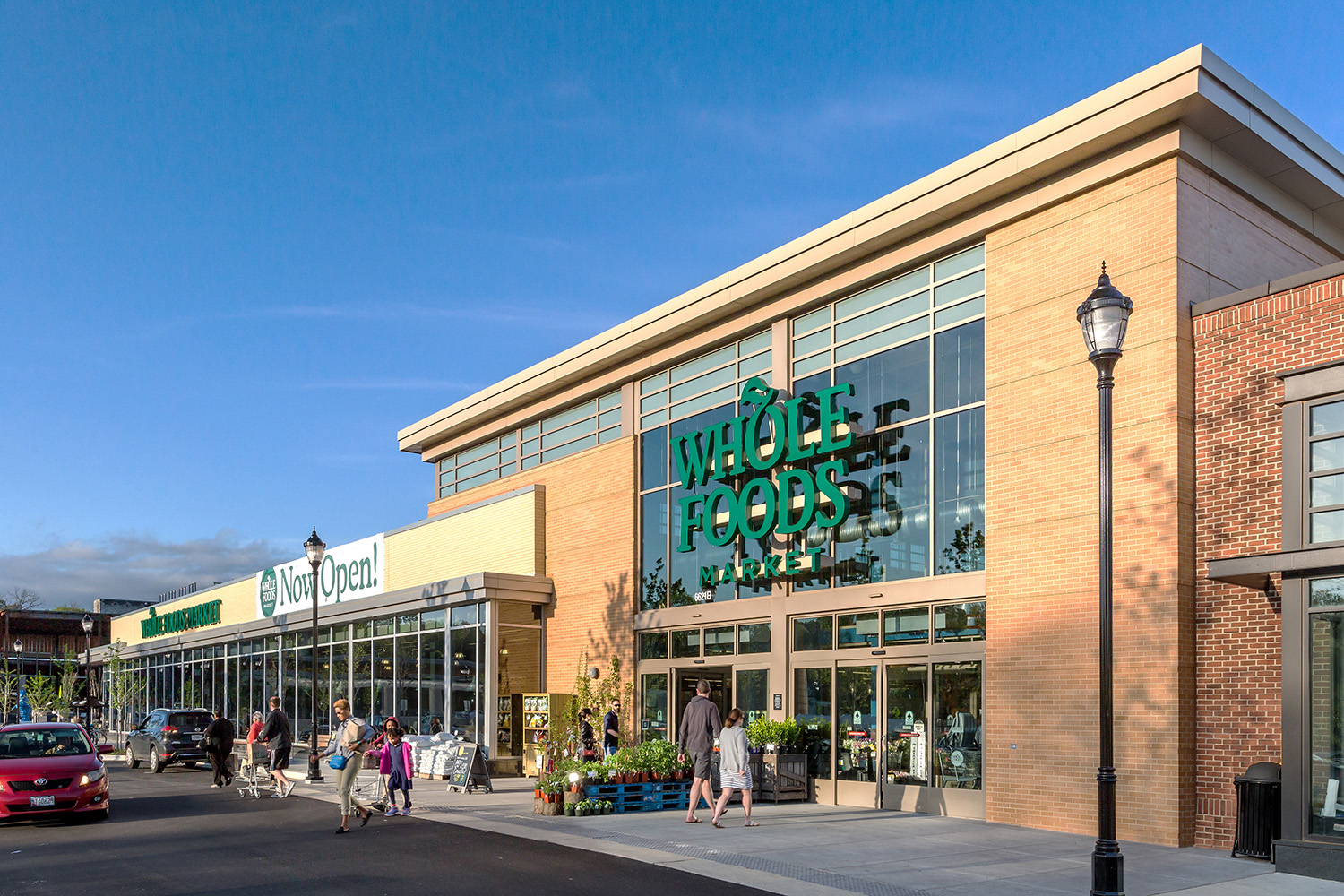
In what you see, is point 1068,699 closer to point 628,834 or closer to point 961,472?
point 961,472

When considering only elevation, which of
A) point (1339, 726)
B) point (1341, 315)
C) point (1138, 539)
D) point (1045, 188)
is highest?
point (1045, 188)

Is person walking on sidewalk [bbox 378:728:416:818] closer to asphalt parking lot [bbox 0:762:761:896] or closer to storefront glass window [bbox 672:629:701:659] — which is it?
asphalt parking lot [bbox 0:762:761:896]

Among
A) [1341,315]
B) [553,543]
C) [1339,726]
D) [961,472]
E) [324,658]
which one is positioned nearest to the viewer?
[1339,726]

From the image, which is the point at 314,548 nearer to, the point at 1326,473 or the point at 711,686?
the point at 711,686

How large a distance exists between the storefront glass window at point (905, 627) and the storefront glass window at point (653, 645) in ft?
21.0

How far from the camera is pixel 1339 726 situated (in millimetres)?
12633

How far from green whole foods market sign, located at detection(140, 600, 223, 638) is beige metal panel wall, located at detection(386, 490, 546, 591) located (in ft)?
54.8

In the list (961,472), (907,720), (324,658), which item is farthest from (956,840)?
(324,658)

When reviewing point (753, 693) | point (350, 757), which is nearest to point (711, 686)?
point (753, 693)

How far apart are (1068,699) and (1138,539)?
7.79 ft

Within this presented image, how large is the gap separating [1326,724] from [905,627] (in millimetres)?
6824

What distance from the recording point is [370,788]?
22.1 m

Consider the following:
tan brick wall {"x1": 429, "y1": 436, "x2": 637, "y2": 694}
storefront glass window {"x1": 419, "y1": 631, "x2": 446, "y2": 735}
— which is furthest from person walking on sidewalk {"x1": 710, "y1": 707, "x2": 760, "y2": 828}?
storefront glass window {"x1": 419, "y1": 631, "x2": 446, "y2": 735}

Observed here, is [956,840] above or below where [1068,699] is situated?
below
